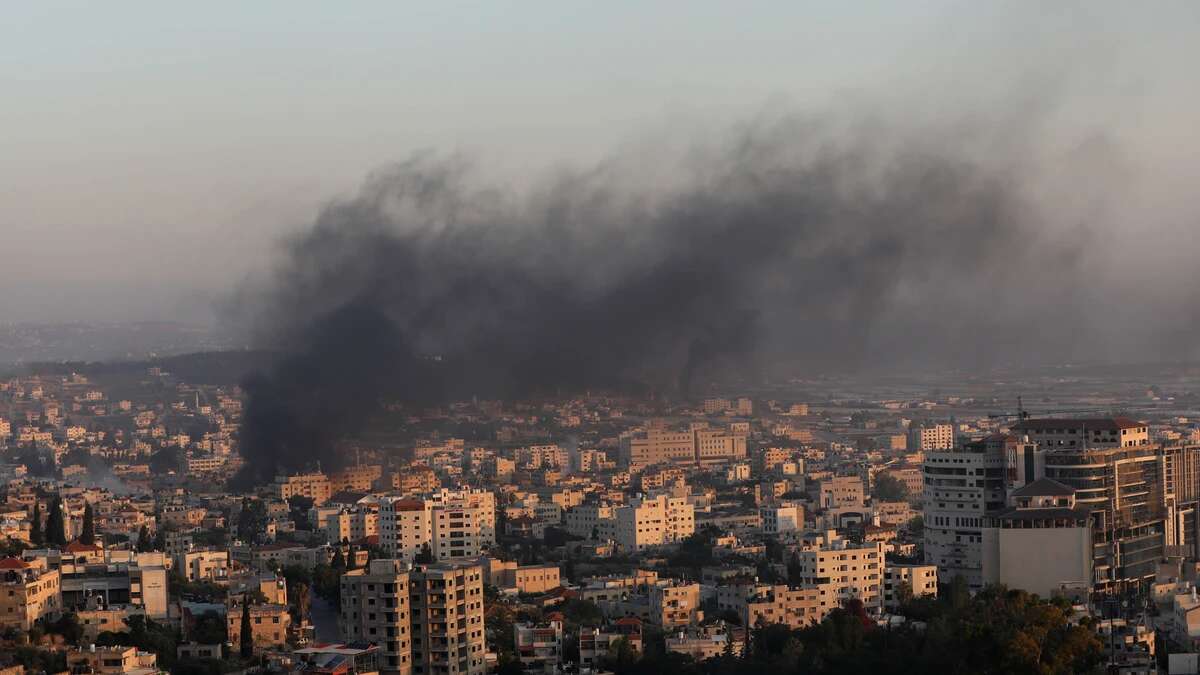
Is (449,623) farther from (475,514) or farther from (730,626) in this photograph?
(475,514)

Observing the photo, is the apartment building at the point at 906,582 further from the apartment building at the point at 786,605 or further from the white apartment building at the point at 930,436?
the white apartment building at the point at 930,436

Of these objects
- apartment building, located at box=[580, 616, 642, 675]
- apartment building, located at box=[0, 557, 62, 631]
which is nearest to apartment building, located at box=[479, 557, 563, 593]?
apartment building, located at box=[580, 616, 642, 675]

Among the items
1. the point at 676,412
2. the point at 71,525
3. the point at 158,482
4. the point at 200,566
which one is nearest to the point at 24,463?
the point at 158,482

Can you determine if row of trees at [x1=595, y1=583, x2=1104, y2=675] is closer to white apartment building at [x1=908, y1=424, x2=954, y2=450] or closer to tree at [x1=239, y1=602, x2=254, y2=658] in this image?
tree at [x1=239, y1=602, x2=254, y2=658]

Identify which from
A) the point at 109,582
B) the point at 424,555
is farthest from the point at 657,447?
the point at 109,582

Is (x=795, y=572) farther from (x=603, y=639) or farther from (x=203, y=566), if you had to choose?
(x=203, y=566)

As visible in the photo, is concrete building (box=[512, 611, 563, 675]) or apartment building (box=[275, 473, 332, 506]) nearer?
concrete building (box=[512, 611, 563, 675])

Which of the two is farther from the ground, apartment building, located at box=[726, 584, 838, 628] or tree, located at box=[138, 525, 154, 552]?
tree, located at box=[138, 525, 154, 552]
